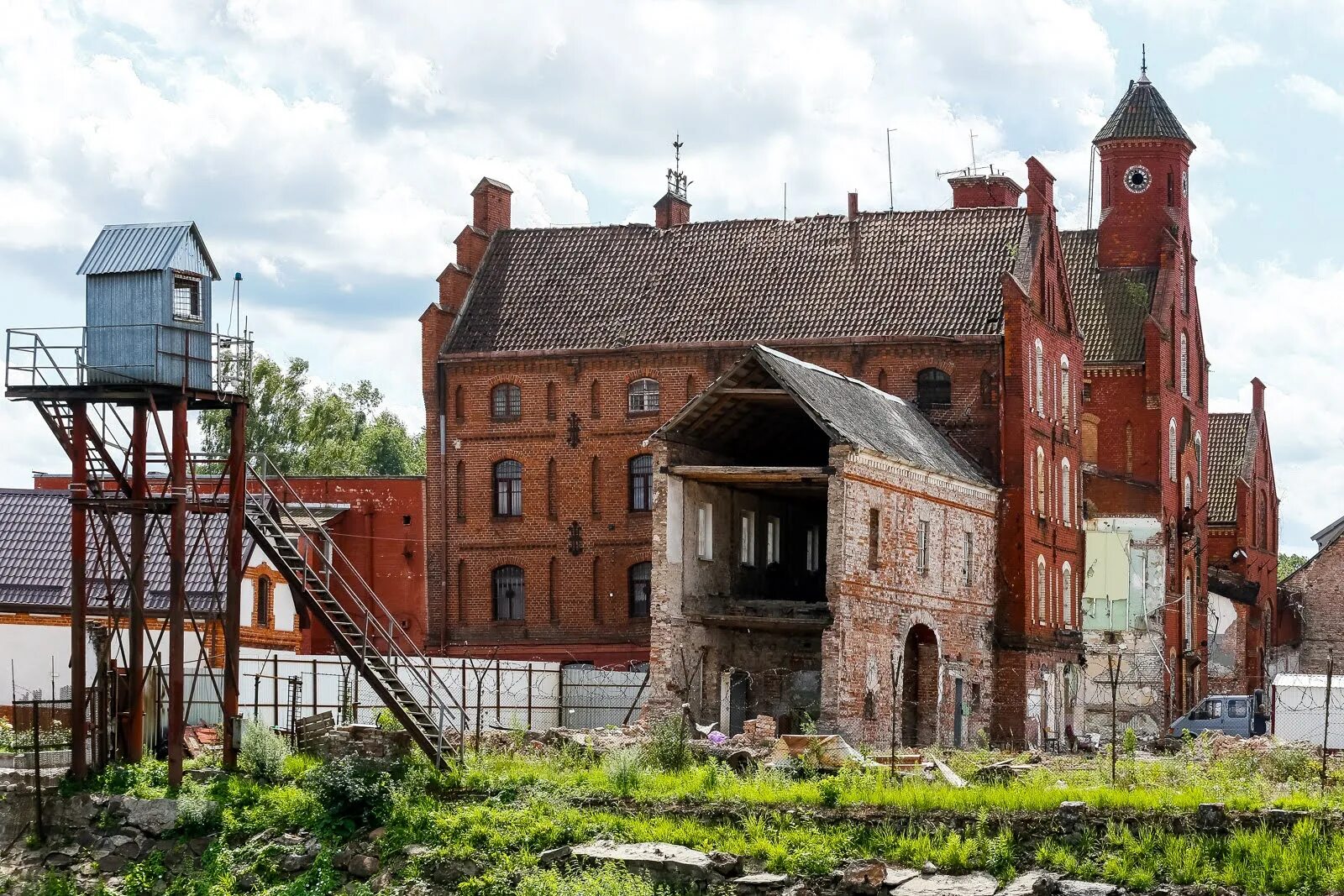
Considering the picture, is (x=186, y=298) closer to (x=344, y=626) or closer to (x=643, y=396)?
(x=344, y=626)

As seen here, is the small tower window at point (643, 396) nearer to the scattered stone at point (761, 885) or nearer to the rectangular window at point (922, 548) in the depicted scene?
the rectangular window at point (922, 548)

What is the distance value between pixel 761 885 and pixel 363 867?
22.8 feet

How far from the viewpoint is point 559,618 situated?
55.6 m

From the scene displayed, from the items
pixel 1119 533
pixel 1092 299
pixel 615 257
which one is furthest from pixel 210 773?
pixel 1092 299

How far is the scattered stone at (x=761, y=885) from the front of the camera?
2955 cm

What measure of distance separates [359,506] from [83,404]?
21105 mm

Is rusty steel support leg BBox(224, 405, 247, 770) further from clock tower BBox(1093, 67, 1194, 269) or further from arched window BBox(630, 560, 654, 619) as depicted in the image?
clock tower BBox(1093, 67, 1194, 269)

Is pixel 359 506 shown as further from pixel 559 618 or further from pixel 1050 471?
pixel 1050 471

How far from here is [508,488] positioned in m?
56.7

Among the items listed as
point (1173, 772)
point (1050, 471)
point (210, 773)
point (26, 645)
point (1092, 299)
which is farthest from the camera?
point (1092, 299)

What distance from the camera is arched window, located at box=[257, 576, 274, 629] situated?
166 feet

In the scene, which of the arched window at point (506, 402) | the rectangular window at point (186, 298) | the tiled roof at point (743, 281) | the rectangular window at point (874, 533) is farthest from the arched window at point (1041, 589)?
the rectangular window at point (186, 298)

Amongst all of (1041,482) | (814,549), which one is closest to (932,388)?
(1041,482)

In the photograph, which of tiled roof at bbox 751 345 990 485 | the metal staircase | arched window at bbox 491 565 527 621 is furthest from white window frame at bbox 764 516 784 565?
the metal staircase
